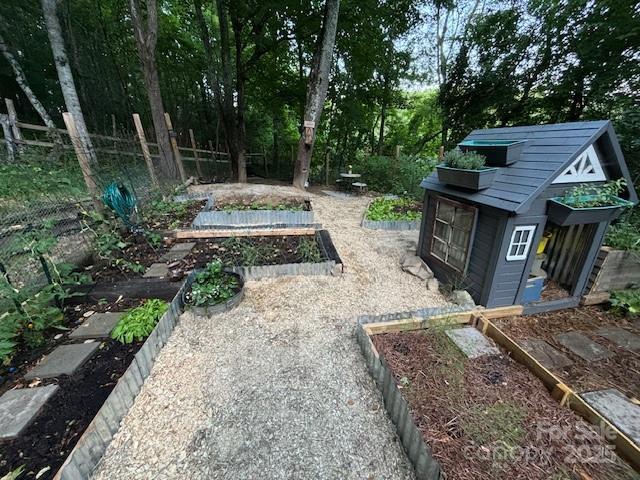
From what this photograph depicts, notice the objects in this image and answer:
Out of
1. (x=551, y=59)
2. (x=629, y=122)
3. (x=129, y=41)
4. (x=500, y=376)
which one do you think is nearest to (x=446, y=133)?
(x=551, y=59)

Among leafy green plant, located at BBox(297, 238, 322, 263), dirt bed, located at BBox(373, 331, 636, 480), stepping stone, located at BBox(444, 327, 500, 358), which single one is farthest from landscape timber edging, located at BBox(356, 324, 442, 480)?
leafy green plant, located at BBox(297, 238, 322, 263)

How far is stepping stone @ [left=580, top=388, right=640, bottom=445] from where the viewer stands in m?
1.76

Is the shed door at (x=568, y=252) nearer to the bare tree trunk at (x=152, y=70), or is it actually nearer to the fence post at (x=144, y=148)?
the fence post at (x=144, y=148)

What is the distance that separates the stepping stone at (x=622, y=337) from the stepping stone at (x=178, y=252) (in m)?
5.49

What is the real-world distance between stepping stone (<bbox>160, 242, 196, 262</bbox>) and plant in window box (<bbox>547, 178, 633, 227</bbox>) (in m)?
4.84

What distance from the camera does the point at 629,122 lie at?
4.12 m

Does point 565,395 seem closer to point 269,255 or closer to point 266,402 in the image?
point 266,402

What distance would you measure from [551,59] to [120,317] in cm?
1219

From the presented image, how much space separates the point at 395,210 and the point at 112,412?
613 cm

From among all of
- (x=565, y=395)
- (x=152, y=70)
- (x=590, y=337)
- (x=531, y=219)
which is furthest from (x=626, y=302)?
(x=152, y=70)

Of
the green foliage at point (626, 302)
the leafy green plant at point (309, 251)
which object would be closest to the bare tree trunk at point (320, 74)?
the leafy green plant at point (309, 251)

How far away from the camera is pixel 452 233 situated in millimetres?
3471

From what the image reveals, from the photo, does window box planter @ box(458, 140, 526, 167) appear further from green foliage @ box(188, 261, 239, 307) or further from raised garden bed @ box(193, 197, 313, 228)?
green foliage @ box(188, 261, 239, 307)

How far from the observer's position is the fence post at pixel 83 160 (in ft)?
12.0
